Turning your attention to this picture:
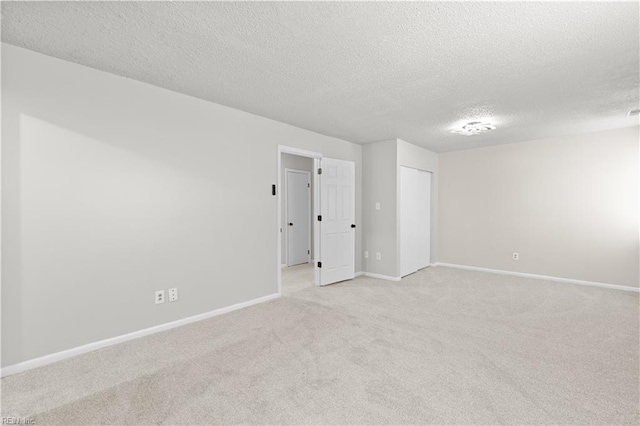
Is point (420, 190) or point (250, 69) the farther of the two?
point (420, 190)

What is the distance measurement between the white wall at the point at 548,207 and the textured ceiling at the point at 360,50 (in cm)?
144

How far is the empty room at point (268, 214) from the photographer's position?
1837mm

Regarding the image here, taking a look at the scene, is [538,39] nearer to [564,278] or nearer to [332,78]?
[332,78]

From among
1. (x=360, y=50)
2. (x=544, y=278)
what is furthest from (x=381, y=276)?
(x=360, y=50)

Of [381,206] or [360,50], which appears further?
[381,206]

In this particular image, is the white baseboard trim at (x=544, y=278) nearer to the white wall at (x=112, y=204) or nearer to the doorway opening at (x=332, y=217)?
the doorway opening at (x=332, y=217)

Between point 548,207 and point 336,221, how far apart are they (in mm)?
3574

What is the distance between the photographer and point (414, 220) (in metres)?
5.57

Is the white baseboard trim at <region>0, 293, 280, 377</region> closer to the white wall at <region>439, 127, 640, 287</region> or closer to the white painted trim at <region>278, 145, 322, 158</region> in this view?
the white painted trim at <region>278, 145, 322, 158</region>

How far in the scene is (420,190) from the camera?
576 centimetres

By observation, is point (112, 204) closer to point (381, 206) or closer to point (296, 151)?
point (296, 151)

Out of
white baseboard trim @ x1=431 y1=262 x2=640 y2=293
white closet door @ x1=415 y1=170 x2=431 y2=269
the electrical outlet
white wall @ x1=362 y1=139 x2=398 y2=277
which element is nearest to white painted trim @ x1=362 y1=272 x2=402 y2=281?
white wall @ x1=362 y1=139 x2=398 y2=277

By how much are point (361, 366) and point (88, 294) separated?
2349mm

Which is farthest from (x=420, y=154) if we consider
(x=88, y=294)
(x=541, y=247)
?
(x=88, y=294)
